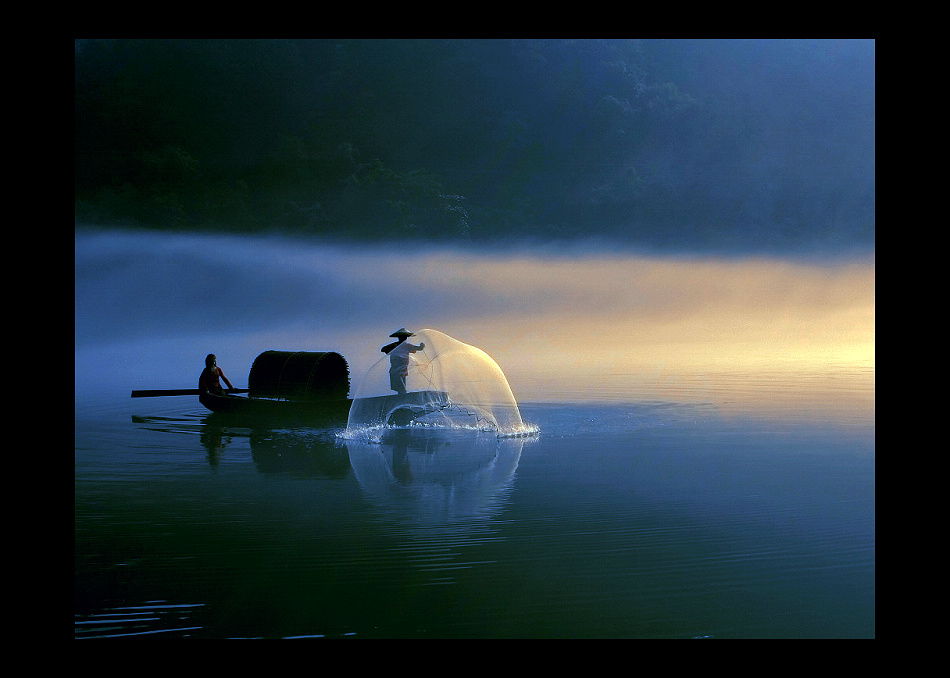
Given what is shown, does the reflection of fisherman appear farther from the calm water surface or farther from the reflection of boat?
the calm water surface

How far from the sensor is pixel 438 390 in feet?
35.6

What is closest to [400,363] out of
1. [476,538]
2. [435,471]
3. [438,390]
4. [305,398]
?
[438,390]

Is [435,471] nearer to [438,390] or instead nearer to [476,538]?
[476,538]

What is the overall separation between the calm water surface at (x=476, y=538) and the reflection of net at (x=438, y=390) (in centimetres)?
92

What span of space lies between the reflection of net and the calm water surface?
0.92 m

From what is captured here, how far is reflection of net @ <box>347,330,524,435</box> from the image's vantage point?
10500mm

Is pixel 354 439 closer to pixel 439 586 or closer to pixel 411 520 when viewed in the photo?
pixel 411 520

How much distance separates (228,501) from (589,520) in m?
2.84

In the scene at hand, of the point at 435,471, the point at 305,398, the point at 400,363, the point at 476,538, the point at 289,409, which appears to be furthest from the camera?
the point at 305,398

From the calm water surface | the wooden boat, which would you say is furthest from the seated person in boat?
the calm water surface

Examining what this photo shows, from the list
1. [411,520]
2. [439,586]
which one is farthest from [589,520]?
[439,586]

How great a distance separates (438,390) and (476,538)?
5481mm

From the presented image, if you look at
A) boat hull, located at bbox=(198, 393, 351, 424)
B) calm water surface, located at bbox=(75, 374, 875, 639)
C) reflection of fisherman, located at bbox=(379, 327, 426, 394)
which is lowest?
calm water surface, located at bbox=(75, 374, 875, 639)

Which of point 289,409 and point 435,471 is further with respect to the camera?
point 289,409
